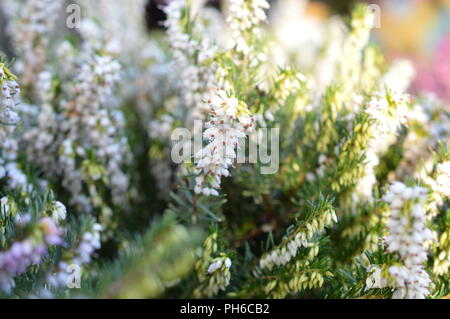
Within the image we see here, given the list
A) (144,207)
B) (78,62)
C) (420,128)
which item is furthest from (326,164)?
(78,62)

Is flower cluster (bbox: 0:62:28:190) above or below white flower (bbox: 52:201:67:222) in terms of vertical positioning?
above

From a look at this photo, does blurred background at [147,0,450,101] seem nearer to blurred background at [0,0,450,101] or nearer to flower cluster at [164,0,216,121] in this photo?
blurred background at [0,0,450,101]

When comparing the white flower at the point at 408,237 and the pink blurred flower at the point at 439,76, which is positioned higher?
the pink blurred flower at the point at 439,76

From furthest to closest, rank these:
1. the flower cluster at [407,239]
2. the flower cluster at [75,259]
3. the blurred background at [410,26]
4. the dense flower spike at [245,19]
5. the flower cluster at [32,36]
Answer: the blurred background at [410,26] < the flower cluster at [32,36] < the dense flower spike at [245,19] < the flower cluster at [75,259] < the flower cluster at [407,239]

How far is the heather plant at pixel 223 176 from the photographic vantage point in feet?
2.87

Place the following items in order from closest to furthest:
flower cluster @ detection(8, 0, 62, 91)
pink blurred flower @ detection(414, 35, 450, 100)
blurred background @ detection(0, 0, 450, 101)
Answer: flower cluster @ detection(8, 0, 62, 91), pink blurred flower @ detection(414, 35, 450, 100), blurred background @ detection(0, 0, 450, 101)

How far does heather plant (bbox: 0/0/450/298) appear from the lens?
88cm

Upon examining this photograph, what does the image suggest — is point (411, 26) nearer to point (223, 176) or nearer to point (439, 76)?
point (439, 76)

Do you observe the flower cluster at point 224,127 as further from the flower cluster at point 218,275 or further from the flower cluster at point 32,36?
the flower cluster at point 32,36

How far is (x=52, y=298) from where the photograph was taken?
34.4 inches

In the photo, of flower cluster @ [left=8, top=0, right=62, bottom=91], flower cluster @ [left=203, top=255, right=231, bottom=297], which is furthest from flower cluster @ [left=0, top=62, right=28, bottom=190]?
flower cluster @ [left=203, top=255, right=231, bottom=297]

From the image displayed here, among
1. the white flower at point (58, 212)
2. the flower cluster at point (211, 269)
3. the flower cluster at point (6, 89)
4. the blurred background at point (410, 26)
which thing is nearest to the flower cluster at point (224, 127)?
the flower cluster at point (211, 269)

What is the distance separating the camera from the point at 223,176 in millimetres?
1353

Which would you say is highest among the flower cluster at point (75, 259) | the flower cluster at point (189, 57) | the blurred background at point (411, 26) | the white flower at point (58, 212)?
the blurred background at point (411, 26)
